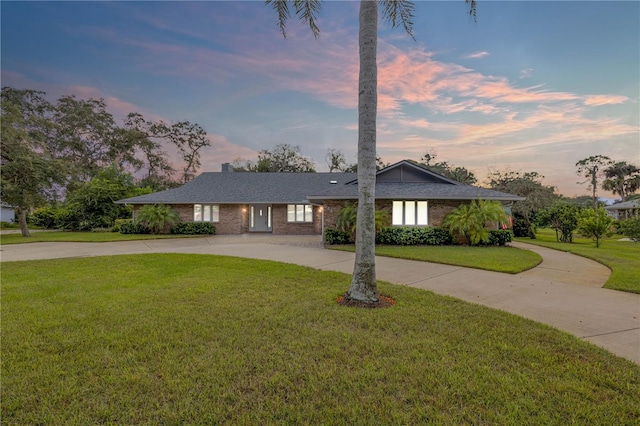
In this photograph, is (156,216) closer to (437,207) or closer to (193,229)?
(193,229)

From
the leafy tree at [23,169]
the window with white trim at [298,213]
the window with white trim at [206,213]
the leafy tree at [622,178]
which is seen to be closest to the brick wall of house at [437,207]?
the window with white trim at [298,213]

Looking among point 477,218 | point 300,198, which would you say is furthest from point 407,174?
point 300,198

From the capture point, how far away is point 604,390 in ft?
8.38

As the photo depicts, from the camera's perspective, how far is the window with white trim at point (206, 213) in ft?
66.8

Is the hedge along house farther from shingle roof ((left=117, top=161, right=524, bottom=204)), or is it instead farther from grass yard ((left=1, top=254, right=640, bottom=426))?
grass yard ((left=1, top=254, right=640, bottom=426))

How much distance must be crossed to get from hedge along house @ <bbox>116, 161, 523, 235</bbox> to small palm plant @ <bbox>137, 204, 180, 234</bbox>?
0.79 meters

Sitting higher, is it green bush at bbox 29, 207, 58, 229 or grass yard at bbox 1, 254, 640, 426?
green bush at bbox 29, 207, 58, 229

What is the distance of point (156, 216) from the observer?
737 inches

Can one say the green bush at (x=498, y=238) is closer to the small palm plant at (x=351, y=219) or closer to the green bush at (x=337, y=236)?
the small palm plant at (x=351, y=219)

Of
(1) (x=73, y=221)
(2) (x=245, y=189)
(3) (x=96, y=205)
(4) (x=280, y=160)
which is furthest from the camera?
(4) (x=280, y=160)

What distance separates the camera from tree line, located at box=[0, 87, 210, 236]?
17.6 meters

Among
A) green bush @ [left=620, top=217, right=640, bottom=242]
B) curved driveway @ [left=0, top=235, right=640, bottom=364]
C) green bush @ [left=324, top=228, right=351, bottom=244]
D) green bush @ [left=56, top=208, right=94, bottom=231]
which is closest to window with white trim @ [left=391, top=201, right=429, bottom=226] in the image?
green bush @ [left=324, top=228, right=351, bottom=244]

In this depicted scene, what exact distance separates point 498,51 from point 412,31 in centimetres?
668

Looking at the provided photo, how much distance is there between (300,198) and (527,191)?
19020mm
